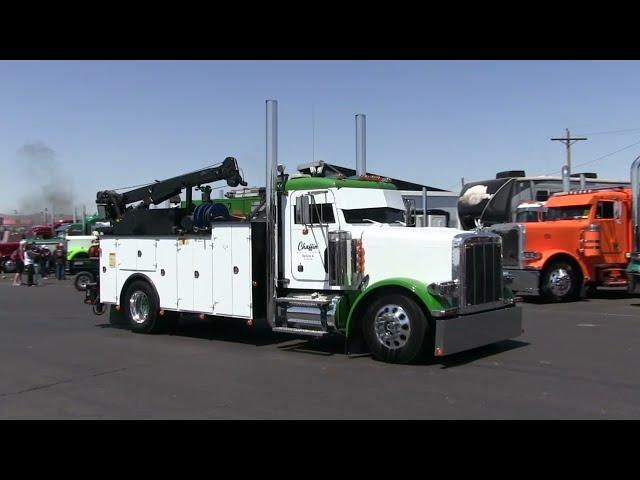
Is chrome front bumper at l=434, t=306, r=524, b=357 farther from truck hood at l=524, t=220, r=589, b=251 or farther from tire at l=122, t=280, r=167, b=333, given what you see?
truck hood at l=524, t=220, r=589, b=251

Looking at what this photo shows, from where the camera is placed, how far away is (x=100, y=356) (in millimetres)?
9555

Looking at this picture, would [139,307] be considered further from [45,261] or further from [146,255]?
[45,261]

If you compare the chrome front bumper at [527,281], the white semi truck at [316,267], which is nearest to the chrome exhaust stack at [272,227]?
the white semi truck at [316,267]

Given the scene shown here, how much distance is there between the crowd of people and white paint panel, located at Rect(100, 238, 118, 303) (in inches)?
607

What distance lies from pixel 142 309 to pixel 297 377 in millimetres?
5091

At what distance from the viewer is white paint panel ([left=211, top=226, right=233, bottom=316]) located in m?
10.3

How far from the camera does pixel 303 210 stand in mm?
9633

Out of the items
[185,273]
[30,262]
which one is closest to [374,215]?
[185,273]

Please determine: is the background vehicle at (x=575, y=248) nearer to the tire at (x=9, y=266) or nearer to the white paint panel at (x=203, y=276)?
the white paint panel at (x=203, y=276)

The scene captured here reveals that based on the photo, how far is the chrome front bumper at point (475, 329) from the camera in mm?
7988

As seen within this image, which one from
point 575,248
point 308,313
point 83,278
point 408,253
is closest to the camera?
point 408,253

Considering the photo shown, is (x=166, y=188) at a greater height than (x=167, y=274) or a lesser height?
greater
